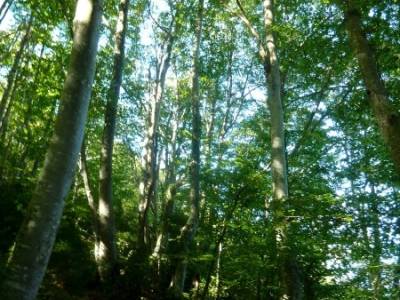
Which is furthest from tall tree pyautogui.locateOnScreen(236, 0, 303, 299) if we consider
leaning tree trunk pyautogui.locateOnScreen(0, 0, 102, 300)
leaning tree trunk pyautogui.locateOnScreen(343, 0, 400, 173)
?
leaning tree trunk pyautogui.locateOnScreen(0, 0, 102, 300)

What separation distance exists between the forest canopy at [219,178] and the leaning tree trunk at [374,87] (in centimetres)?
2

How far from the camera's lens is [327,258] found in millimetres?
7418

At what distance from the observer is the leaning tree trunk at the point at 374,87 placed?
179 inches

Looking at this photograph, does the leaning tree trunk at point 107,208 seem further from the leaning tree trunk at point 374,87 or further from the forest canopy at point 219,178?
the leaning tree trunk at point 374,87

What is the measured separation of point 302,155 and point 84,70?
10.3 meters

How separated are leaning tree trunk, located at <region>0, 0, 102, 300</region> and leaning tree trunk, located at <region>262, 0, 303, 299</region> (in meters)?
3.67

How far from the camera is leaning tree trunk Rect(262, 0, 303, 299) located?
258 inches

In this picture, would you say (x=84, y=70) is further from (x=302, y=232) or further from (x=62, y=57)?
(x=62, y=57)

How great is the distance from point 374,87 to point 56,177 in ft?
12.7

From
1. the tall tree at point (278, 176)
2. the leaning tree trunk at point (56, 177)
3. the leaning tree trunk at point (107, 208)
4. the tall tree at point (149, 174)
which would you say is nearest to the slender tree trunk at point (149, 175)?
the tall tree at point (149, 174)

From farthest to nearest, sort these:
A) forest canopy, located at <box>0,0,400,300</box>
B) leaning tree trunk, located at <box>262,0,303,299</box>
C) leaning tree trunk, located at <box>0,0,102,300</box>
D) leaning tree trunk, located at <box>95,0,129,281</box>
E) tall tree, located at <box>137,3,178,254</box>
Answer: tall tree, located at <box>137,3,178,254</box>, leaning tree trunk, located at <box>95,0,129,281</box>, leaning tree trunk, located at <box>262,0,303,299</box>, forest canopy, located at <box>0,0,400,300</box>, leaning tree trunk, located at <box>0,0,102,300</box>

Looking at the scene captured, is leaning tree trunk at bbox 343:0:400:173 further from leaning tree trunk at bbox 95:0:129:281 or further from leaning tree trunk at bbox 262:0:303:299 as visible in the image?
leaning tree trunk at bbox 95:0:129:281

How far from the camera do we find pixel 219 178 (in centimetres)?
833

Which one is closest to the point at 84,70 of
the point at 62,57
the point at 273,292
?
the point at 62,57
